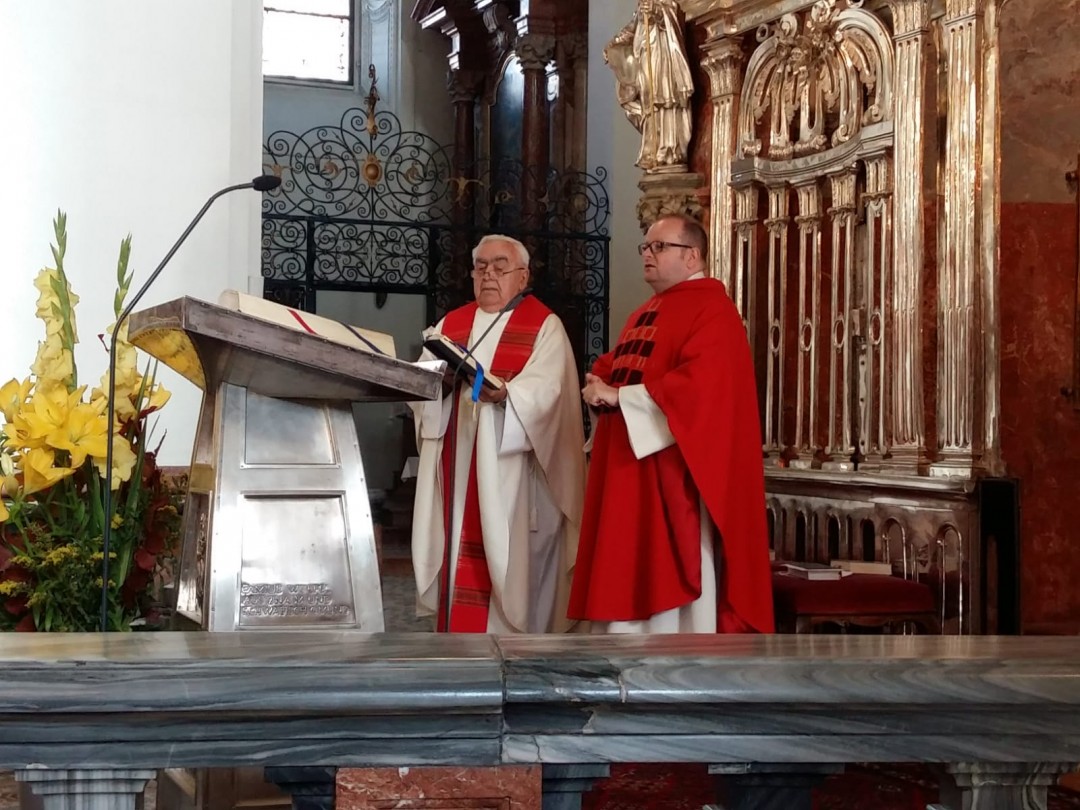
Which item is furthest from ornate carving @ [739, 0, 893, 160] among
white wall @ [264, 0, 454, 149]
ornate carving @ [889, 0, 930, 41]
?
white wall @ [264, 0, 454, 149]

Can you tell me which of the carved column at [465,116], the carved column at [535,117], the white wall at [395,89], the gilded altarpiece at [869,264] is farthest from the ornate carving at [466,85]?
the gilded altarpiece at [869,264]

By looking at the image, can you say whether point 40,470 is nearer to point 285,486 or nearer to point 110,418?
point 110,418

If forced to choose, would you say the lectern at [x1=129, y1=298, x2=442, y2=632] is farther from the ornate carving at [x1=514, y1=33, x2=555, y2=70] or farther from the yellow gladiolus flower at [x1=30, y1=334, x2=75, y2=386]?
the ornate carving at [x1=514, y1=33, x2=555, y2=70]

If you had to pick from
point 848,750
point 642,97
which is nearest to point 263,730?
point 848,750

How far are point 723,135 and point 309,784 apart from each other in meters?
6.27

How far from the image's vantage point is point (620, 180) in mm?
9430

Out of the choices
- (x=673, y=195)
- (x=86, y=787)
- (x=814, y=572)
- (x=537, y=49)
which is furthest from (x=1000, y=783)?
(x=537, y=49)

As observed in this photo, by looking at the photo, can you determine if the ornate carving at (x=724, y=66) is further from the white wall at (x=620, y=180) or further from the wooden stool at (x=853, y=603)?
the wooden stool at (x=853, y=603)

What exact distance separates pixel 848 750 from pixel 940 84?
4921 mm

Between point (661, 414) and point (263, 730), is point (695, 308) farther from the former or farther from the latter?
point (263, 730)

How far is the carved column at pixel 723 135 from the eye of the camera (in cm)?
720

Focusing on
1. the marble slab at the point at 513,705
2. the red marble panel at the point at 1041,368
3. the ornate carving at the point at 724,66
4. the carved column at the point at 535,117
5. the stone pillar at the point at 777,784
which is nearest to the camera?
the marble slab at the point at 513,705

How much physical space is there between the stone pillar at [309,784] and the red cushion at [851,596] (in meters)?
3.99

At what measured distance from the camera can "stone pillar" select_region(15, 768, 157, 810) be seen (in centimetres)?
130
